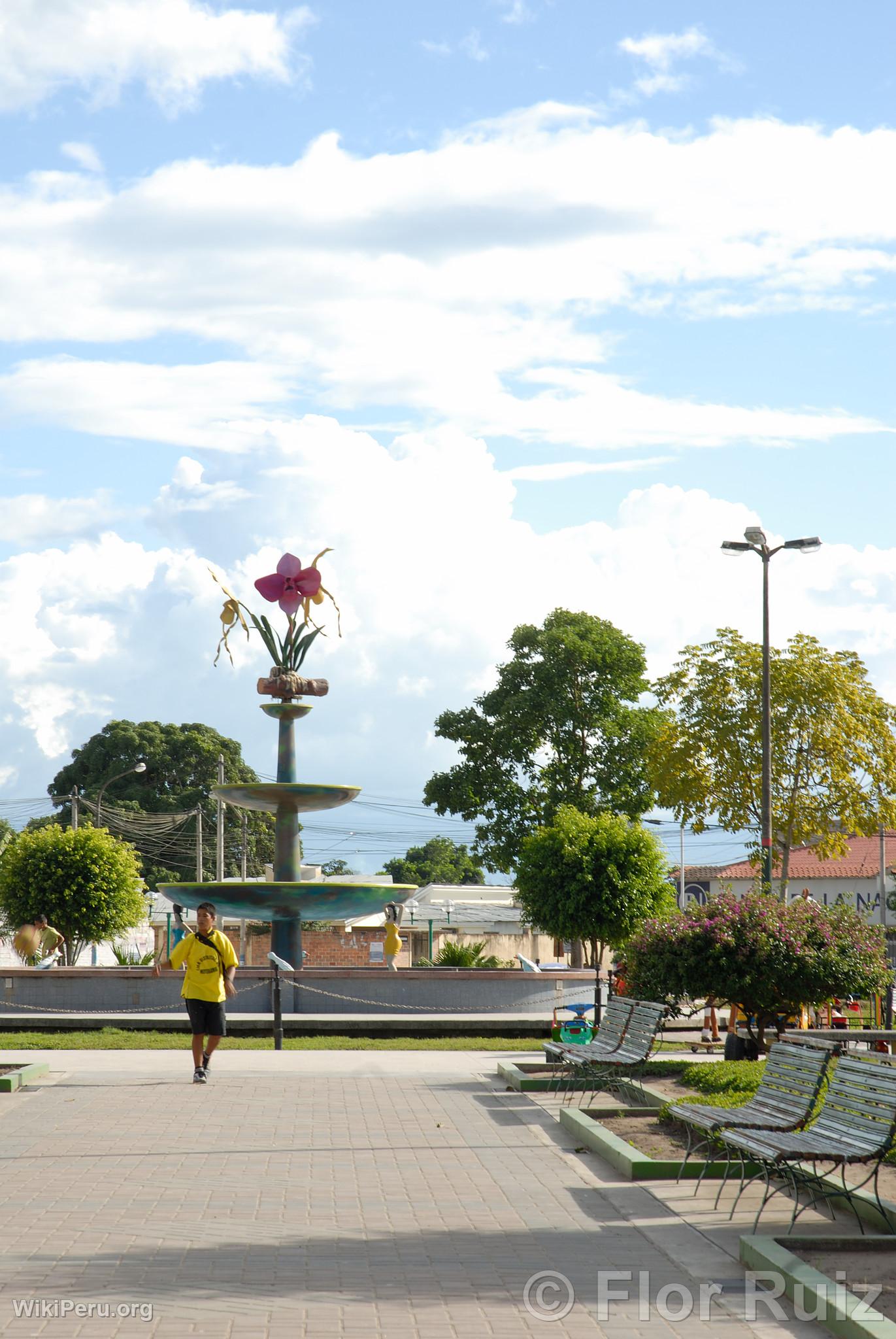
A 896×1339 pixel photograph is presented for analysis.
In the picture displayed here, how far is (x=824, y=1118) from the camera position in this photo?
8.51 meters

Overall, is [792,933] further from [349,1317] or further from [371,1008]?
[371,1008]

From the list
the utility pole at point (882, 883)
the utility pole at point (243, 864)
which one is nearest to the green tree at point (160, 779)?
the utility pole at point (243, 864)

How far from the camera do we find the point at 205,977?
14469 millimetres

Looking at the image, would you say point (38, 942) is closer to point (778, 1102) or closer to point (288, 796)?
point (288, 796)

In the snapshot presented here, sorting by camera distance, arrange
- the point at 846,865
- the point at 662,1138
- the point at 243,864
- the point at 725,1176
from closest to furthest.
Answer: the point at 725,1176 → the point at 662,1138 → the point at 243,864 → the point at 846,865

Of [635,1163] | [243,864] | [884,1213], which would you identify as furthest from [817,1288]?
[243,864]

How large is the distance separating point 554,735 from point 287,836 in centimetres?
1876

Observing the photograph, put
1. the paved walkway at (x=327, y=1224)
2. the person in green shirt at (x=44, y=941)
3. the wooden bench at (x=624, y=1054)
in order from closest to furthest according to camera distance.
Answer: the paved walkway at (x=327, y=1224) < the wooden bench at (x=624, y=1054) < the person in green shirt at (x=44, y=941)

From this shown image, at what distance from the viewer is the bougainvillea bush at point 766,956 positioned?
14781mm

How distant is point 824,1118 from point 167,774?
65076 mm

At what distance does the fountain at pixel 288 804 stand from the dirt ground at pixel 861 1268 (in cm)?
1706

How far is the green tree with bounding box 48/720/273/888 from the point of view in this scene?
7000 cm

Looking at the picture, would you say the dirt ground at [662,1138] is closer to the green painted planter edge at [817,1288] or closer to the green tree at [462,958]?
the green painted planter edge at [817,1288]

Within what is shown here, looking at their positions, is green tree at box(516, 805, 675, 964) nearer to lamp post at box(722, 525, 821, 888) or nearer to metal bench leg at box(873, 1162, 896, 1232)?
lamp post at box(722, 525, 821, 888)
